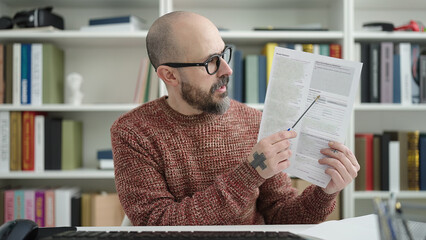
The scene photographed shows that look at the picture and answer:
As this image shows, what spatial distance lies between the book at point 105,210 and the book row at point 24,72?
0.57 m

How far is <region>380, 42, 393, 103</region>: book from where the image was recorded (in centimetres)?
203

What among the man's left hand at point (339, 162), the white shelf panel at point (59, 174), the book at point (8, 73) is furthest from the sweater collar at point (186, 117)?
the book at point (8, 73)

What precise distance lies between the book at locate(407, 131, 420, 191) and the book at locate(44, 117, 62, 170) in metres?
1.74

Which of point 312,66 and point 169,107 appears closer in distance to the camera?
point 312,66

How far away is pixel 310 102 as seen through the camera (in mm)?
952

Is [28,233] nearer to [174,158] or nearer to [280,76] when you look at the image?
[174,158]

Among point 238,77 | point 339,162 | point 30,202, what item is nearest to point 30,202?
point 30,202

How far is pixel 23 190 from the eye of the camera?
2.07 meters

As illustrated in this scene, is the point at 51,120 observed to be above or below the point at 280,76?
below

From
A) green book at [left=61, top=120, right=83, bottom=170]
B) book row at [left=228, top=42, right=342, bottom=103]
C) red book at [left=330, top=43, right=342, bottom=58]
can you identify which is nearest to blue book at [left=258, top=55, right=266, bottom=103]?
book row at [left=228, top=42, right=342, bottom=103]

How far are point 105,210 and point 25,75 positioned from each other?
0.77 m

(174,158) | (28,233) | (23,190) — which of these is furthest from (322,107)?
(23,190)

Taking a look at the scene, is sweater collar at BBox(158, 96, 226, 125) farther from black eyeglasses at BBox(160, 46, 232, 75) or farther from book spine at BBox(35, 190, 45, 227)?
book spine at BBox(35, 190, 45, 227)

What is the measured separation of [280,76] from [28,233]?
63 centimetres
